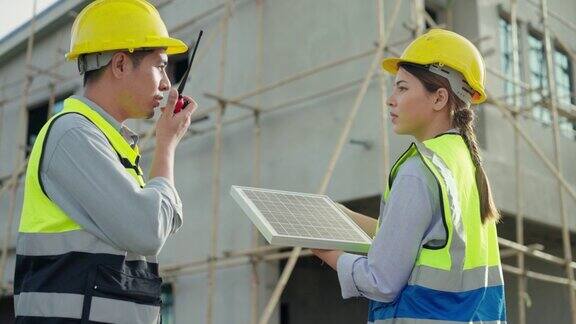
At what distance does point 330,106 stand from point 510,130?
213 cm

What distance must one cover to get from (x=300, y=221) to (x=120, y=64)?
28.7 inches

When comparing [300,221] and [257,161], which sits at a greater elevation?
[257,161]


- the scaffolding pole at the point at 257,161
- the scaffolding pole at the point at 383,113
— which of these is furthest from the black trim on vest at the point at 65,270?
the scaffolding pole at the point at 257,161

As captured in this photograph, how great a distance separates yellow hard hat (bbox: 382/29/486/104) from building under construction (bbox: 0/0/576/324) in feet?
14.9

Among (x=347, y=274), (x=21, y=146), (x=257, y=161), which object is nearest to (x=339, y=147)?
(x=257, y=161)

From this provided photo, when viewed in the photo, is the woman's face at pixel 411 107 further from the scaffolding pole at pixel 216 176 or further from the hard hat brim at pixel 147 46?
the scaffolding pole at pixel 216 176

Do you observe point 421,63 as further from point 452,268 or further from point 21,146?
point 21,146

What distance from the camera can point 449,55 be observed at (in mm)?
2516

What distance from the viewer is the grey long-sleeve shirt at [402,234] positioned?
2150 mm

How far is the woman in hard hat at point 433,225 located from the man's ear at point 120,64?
0.82 metres

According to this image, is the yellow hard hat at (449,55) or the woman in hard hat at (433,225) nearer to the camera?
the woman in hard hat at (433,225)

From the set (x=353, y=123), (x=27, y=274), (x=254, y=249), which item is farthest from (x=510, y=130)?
(x=27, y=274)

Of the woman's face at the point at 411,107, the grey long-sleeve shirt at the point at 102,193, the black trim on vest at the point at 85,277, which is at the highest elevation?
the woman's face at the point at 411,107

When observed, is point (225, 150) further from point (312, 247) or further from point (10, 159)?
point (312, 247)
